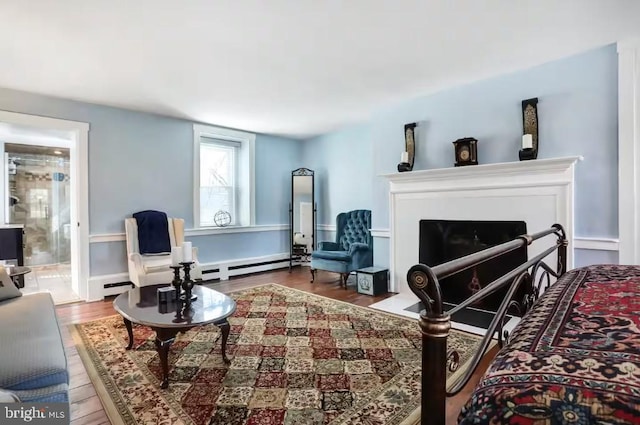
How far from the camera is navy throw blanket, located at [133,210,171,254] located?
4.14m

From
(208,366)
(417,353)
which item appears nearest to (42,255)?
(208,366)

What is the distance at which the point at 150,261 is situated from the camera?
402 cm

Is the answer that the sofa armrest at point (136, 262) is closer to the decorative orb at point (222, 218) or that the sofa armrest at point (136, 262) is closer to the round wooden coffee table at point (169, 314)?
the round wooden coffee table at point (169, 314)

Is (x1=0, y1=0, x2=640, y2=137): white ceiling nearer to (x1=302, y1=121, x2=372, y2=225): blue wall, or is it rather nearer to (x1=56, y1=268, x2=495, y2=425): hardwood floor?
(x1=302, y1=121, x2=372, y2=225): blue wall

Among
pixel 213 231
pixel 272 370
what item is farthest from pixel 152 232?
pixel 272 370

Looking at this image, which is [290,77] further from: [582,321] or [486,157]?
[582,321]

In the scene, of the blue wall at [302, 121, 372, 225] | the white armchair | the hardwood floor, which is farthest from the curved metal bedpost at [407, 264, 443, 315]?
the blue wall at [302, 121, 372, 225]

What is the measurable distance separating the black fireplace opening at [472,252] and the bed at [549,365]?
2.29 metres

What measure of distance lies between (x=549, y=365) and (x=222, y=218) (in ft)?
17.0

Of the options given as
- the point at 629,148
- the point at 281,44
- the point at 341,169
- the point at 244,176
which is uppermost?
the point at 281,44

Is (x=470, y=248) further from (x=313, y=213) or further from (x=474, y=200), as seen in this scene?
(x=313, y=213)

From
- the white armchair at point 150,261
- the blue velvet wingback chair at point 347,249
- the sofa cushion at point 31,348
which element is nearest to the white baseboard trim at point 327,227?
the blue velvet wingback chair at point 347,249

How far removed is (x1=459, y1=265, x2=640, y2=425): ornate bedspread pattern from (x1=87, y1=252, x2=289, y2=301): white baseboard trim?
4.46 metres

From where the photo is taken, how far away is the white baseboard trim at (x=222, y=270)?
4.00 meters
